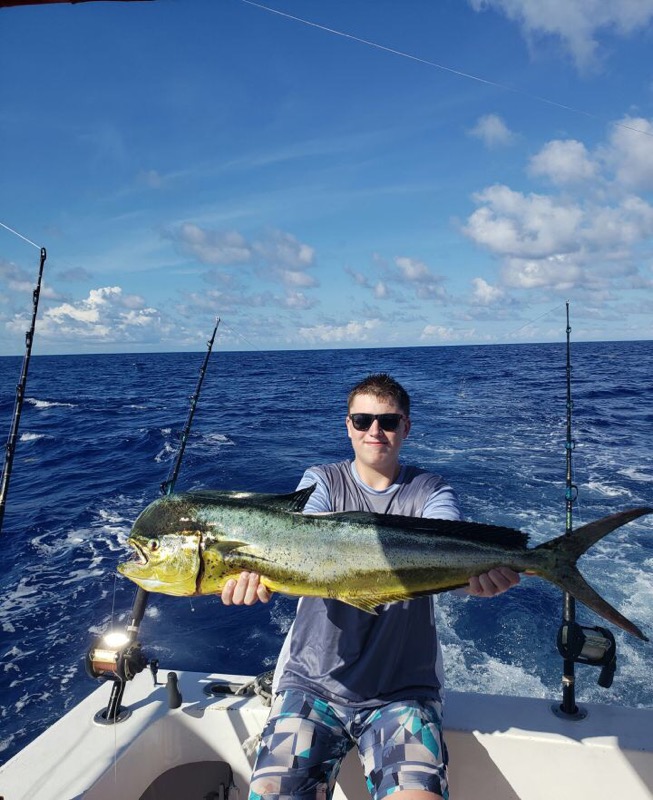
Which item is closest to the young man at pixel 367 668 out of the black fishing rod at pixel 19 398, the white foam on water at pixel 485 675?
the black fishing rod at pixel 19 398

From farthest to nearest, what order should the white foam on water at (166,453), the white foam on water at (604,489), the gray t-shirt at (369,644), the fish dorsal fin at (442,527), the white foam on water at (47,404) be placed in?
the white foam on water at (47,404) < the white foam on water at (166,453) < the white foam on water at (604,489) < the gray t-shirt at (369,644) < the fish dorsal fin at (442,527)

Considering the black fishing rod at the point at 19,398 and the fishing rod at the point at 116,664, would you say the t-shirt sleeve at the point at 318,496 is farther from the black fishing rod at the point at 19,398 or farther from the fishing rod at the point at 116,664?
the black fishing rod at the point at 19,398

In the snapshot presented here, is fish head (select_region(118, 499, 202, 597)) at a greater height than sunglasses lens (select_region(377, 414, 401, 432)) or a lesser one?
lesser

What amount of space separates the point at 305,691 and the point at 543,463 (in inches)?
451

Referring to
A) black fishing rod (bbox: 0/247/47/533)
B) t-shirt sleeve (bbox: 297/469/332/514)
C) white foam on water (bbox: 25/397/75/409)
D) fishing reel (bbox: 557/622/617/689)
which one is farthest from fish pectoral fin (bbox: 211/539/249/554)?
white foam on water (bbox: 25/397/75/409)

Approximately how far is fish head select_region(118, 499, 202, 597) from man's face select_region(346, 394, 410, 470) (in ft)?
3.02

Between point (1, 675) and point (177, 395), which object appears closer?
point (1, 675)

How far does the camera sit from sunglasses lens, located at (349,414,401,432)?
8.57 ft

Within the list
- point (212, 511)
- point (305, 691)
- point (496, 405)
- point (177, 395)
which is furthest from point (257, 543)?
point (177, 395)

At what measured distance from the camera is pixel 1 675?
5625 millimetres

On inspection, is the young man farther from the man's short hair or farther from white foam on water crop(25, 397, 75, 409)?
white foam on water crop(25, 397, 75, 409)

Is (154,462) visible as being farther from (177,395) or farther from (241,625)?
(177,395)

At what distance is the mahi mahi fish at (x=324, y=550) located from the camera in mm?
2043

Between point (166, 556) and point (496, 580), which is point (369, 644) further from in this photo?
point (166, 556)
